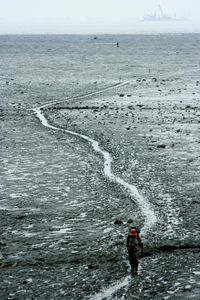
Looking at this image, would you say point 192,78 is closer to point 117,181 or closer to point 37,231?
point 117,181

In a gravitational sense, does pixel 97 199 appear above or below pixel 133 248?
below

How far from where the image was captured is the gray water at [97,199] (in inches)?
614

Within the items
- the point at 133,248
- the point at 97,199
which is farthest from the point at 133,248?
the point at 97,199

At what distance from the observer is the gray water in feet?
51.2

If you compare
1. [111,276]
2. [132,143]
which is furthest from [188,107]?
[111,276]

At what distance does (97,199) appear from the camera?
22906 millimetres

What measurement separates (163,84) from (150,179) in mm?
43477

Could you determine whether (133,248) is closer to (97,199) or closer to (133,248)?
(133,248)

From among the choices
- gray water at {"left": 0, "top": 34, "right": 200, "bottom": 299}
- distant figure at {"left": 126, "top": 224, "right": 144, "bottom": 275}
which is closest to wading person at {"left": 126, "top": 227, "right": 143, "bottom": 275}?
distant figure at {"left": 126, "top": 224, "right": 144, "bottom": 275}

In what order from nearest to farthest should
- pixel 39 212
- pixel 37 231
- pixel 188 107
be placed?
1. pixel 37 231
2. pixel 39 212
3. pixel 188 107

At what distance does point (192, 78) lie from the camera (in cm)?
7338

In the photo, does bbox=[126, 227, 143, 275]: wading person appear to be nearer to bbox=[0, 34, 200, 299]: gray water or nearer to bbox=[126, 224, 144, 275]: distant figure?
bbox=[126, 224, 144, 275]: distant figure

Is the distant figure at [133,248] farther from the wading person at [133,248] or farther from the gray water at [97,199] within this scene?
the gray water at [97,199]

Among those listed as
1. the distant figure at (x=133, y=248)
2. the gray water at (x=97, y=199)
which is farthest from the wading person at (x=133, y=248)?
the gray water at (x=97, y=199)
